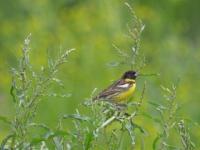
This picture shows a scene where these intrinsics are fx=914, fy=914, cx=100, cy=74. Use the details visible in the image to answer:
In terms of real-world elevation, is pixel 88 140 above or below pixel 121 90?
below

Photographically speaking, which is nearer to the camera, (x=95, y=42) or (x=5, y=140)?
(x=5, y=140)

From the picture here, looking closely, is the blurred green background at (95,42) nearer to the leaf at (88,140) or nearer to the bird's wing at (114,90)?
the bird's wing at (114,90)

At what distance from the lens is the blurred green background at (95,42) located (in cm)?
817

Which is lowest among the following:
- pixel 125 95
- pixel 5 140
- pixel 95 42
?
pixel 5 140

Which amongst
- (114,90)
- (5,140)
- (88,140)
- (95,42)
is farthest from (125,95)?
(95,42)

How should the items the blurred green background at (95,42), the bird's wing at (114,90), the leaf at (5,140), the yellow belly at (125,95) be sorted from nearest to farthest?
the leaf at (5,140) < the yellow belly at (125,95) < the bird's wing at (114,90) < the blurred green background at (95,42)

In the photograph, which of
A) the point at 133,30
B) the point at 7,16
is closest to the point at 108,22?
the point at 7,16

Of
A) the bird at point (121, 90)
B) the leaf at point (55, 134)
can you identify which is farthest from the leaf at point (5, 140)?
the bird at point (121, 90)

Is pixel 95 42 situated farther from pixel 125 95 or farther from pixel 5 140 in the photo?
pixel 5 140

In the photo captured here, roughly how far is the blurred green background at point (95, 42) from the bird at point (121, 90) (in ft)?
7.78

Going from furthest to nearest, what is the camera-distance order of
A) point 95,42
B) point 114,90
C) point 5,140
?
point 95,42, point 114,90, point 5,140

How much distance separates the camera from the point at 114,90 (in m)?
4.68

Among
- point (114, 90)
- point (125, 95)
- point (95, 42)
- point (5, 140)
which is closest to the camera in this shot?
point (5, 140)

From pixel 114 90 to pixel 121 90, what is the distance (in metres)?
0.04
